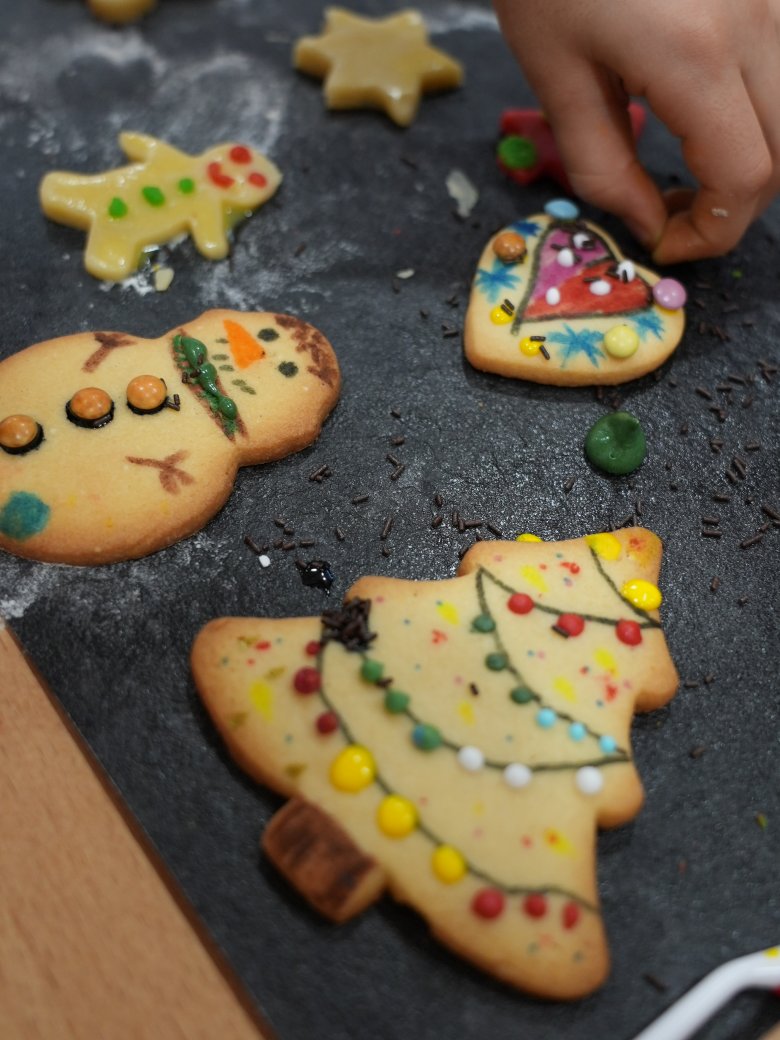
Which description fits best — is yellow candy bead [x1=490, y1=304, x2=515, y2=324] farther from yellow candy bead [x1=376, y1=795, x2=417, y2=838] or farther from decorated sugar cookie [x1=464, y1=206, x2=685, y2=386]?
yellow candy bead [x1=376, y1=795, x2=417, y2=838]

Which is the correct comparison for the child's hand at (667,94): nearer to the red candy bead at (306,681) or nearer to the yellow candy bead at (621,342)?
the yellow candy bead at (621,342)

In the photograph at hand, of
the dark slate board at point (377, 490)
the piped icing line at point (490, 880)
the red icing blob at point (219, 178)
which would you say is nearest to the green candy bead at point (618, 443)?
the dark slate board at point (377, 490)

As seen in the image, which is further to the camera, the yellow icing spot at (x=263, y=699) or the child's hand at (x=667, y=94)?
the child's hand at (x=667, y=94)

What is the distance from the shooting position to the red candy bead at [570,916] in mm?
1025

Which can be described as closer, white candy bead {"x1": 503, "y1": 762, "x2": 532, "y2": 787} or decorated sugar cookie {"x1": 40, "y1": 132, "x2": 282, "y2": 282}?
white candy bead {"x1": 503, "y1": 762, "x2": 532, "y2": 787}

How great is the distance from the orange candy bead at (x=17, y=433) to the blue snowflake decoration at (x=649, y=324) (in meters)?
0.91

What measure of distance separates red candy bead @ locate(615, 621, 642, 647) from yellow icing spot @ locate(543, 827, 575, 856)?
26cm

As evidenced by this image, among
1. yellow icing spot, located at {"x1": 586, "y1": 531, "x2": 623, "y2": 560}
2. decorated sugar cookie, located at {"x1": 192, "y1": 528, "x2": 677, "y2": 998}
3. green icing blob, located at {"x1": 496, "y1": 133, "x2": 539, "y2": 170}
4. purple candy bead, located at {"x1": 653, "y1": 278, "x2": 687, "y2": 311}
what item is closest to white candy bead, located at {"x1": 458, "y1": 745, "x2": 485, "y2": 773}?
decorated sugar cookie, located at {"x1": 192, "y1": 528, "x2": 677, "y2": 998}

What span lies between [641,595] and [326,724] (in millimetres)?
442

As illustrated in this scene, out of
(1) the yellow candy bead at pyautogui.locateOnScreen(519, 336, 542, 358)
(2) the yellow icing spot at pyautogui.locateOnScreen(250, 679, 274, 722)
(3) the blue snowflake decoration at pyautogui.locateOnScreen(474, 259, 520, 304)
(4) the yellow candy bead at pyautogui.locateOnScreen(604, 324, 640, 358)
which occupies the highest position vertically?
(4) the yellow candy bead at pyautogui.locateOnScreen(604, 324, 640, 358)

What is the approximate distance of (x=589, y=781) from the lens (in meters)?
1.10

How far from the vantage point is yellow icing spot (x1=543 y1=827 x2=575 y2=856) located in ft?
3.50

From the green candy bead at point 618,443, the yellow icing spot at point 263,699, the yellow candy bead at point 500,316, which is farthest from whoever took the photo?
the yellow candy bead at point 500,316

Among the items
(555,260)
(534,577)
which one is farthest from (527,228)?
(534,577)
